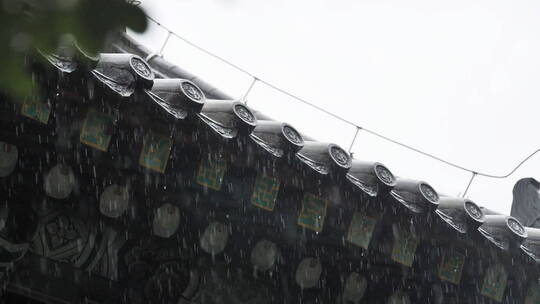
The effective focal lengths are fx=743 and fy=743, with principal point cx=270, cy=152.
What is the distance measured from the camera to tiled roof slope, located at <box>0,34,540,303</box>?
22.9 feet

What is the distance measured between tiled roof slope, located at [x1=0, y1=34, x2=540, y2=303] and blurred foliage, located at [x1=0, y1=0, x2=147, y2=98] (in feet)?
13.1

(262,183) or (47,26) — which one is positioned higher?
(47,26)

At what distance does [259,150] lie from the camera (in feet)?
25.4

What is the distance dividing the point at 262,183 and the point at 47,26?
19.5 feet

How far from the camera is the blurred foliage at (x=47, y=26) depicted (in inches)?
77.9

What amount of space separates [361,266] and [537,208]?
18.1 ft

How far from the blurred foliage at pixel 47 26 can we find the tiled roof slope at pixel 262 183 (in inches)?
157

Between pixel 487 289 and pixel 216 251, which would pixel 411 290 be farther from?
pixel 216 251

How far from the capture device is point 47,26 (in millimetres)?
2004

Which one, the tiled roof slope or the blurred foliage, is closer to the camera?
the blurred foliage

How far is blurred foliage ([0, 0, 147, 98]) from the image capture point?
6.49 ft

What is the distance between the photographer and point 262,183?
7.89 m

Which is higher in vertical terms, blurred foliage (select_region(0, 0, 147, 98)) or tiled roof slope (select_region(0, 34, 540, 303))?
blurred foliage (select_region(0, 0, 147, 98))

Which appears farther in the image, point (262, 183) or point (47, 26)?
point (262, 183)
